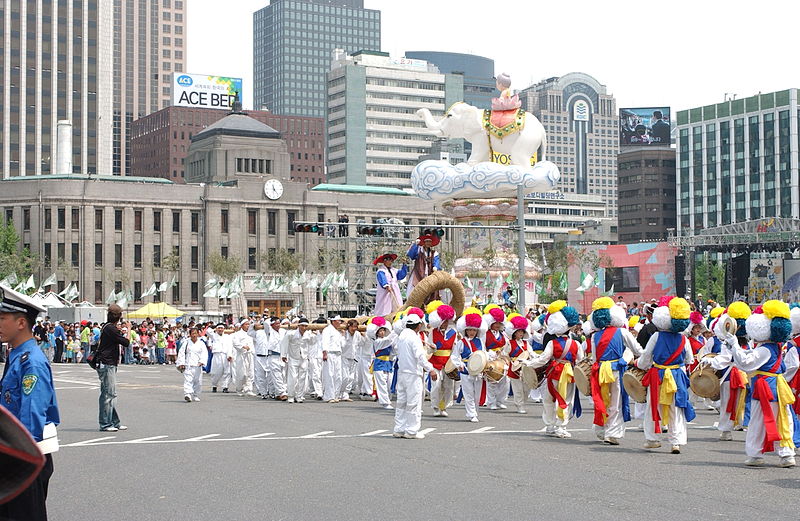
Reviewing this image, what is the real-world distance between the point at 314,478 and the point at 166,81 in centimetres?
16977

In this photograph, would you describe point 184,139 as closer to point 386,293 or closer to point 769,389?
point 386,293

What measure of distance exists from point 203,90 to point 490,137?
8478 cm

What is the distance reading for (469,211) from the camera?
42.8 meters

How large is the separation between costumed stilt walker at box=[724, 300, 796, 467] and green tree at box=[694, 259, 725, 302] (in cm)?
7756

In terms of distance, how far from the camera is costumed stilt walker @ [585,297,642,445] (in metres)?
13.7

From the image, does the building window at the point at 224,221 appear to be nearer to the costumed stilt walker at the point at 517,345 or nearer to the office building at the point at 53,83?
the office building at the point at 53,83

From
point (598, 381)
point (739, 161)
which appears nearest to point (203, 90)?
point (739, 161)

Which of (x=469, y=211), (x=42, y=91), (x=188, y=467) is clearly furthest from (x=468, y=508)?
(x=42, y=91)

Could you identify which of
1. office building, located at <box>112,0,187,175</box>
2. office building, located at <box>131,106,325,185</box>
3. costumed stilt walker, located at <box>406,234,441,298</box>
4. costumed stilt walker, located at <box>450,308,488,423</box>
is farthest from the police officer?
office building, located at <box>112,0,187,175</box>

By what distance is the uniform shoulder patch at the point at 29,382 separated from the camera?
6.83 meters

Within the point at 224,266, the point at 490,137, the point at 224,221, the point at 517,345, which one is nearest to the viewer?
the point at 517,345

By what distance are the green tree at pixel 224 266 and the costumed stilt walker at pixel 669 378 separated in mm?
67348

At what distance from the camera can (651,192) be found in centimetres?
14150

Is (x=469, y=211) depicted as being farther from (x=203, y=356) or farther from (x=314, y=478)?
(x=314, y=478)
